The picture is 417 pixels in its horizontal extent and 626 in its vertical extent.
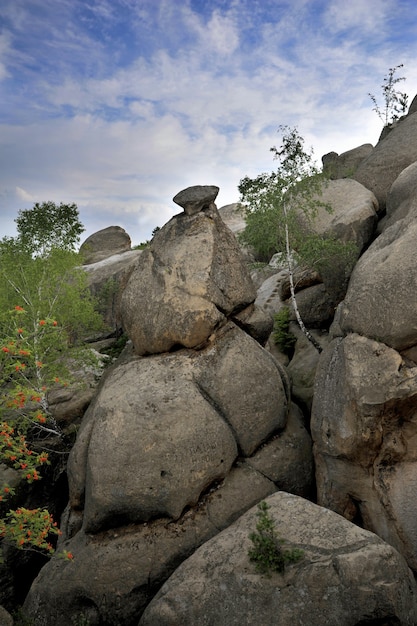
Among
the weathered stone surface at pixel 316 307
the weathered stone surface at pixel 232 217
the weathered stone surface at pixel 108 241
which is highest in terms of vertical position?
the weathered stone surface at pixel 108 241

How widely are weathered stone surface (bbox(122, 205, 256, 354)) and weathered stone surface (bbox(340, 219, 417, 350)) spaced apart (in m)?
4.97

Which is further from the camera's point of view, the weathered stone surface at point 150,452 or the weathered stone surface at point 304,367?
the weathered stone surface at point 304,367

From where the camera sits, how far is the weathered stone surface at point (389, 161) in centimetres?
3083

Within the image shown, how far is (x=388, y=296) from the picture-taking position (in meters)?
15.5

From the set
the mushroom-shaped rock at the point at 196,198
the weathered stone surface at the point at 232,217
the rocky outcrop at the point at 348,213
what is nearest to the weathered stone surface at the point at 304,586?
the mushroom-shaped rock at the point at 196,198

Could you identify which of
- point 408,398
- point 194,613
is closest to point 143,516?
point 194,613

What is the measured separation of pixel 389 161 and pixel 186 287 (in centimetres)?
2056

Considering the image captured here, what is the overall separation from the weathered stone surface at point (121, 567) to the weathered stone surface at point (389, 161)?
74.0ft

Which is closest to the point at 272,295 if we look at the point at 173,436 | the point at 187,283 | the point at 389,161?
the point at 389,161

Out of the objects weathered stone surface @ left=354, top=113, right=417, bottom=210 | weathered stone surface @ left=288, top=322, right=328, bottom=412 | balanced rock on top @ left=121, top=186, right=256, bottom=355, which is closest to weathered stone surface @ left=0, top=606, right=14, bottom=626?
balanced rock on top @ left=121, top=186, right=256, bottom=355

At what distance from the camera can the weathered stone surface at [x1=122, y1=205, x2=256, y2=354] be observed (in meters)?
18.8

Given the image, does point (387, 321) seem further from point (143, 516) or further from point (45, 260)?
point (45, 260)

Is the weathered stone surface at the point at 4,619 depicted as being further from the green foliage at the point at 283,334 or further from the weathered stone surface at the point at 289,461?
the green foliage at the point at 283,334

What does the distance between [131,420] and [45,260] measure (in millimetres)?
15776
